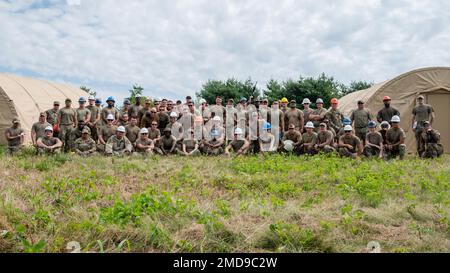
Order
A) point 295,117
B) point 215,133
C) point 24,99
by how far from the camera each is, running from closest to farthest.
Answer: point 215,133
point 295,117
point 24,99

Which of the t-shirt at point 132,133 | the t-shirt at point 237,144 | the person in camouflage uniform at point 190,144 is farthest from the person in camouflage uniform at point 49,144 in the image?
the t-shirt at point 237,144

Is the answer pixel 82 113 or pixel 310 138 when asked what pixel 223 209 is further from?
pixel 82 113

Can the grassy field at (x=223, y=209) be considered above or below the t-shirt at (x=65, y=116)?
below

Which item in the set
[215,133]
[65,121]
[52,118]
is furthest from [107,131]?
[215,133]

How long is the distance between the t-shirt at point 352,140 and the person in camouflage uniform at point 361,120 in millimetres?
983

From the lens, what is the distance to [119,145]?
42.3ft

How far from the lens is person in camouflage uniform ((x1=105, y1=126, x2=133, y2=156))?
41.6 feet

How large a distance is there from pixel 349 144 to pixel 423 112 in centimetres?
308

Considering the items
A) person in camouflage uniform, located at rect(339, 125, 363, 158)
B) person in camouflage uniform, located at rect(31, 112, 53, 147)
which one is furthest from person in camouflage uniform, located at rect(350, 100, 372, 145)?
person in camouflage uniform, located at rect(31, 112, 53, 147)

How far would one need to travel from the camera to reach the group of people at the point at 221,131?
42.2 feet

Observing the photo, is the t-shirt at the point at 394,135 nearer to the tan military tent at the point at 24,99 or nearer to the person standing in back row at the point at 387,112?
the person standing in back row at the point at 387,112

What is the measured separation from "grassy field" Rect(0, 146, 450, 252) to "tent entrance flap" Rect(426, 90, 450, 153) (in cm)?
664
